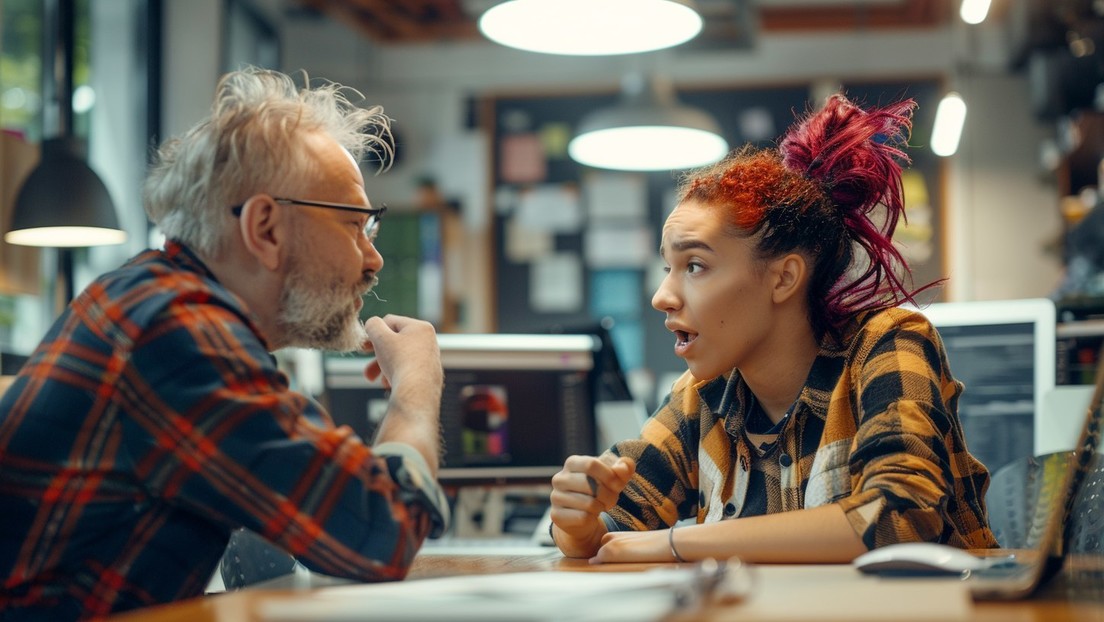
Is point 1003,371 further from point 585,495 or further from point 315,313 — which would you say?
point 315,313

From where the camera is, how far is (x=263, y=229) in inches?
59.6

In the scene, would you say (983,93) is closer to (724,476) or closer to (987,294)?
(987,294)

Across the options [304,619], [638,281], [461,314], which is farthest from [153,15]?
[304,619]

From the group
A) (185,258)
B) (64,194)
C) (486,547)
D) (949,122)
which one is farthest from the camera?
(949,122)

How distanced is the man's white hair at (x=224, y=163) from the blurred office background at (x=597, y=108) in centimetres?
427

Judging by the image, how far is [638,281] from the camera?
709 centimetres

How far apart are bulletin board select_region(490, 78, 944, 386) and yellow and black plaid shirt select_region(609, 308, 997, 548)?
495cm

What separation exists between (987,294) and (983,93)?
1.14 m

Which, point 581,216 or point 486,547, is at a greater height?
point 581,216

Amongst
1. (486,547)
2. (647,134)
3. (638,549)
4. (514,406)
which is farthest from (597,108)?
(638,549)

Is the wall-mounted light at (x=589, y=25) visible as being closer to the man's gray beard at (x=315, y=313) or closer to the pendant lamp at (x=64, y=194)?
the man's gray beard at (x=315, y=313)

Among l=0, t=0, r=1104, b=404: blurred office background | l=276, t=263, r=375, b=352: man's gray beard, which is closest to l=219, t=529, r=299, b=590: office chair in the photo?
l=276, t=263, r=375, b=352: man's gray beard

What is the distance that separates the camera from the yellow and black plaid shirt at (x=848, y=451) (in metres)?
1.49

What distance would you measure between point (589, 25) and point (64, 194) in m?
1.83
